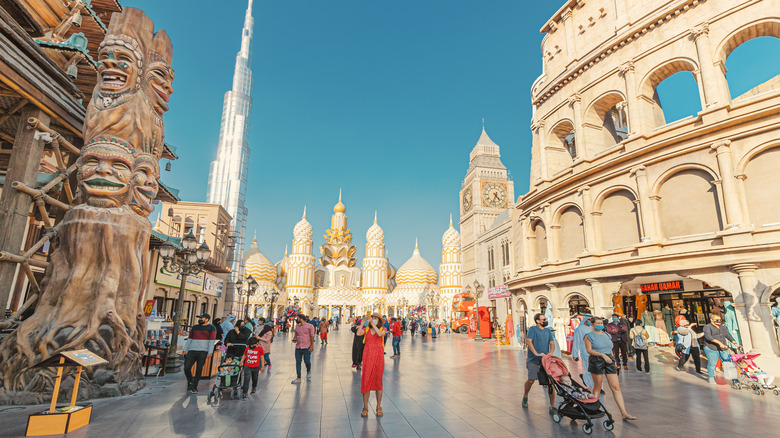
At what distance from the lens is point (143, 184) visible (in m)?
9.33

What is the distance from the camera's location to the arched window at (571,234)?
57.2ft

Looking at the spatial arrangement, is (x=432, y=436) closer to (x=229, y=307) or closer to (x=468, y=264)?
(x=229, y=307)

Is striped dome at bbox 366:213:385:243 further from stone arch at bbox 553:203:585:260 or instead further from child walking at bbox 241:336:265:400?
child walking at bbox 241:336:265:400

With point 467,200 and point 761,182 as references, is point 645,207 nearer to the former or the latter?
point 761,182

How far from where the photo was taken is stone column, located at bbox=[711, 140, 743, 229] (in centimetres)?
1188

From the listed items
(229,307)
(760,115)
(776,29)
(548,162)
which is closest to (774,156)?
(760,115)

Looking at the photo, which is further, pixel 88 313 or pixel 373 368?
pixel 88 313

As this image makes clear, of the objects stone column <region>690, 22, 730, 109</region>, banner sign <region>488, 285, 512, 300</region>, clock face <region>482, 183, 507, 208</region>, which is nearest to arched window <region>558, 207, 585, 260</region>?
stone column <region>690, 22, 730, 109</region>

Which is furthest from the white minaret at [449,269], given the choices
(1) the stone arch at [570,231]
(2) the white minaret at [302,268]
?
(1) the stone arch at [570,231]

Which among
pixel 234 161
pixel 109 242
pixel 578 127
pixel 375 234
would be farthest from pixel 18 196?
pixel 234 161

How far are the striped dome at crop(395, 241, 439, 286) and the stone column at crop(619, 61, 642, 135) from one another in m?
53.9

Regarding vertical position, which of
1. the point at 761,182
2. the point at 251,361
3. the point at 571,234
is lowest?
the point at 251,361

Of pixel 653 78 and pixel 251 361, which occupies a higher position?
pixel 653 78

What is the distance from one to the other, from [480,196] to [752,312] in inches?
1696
